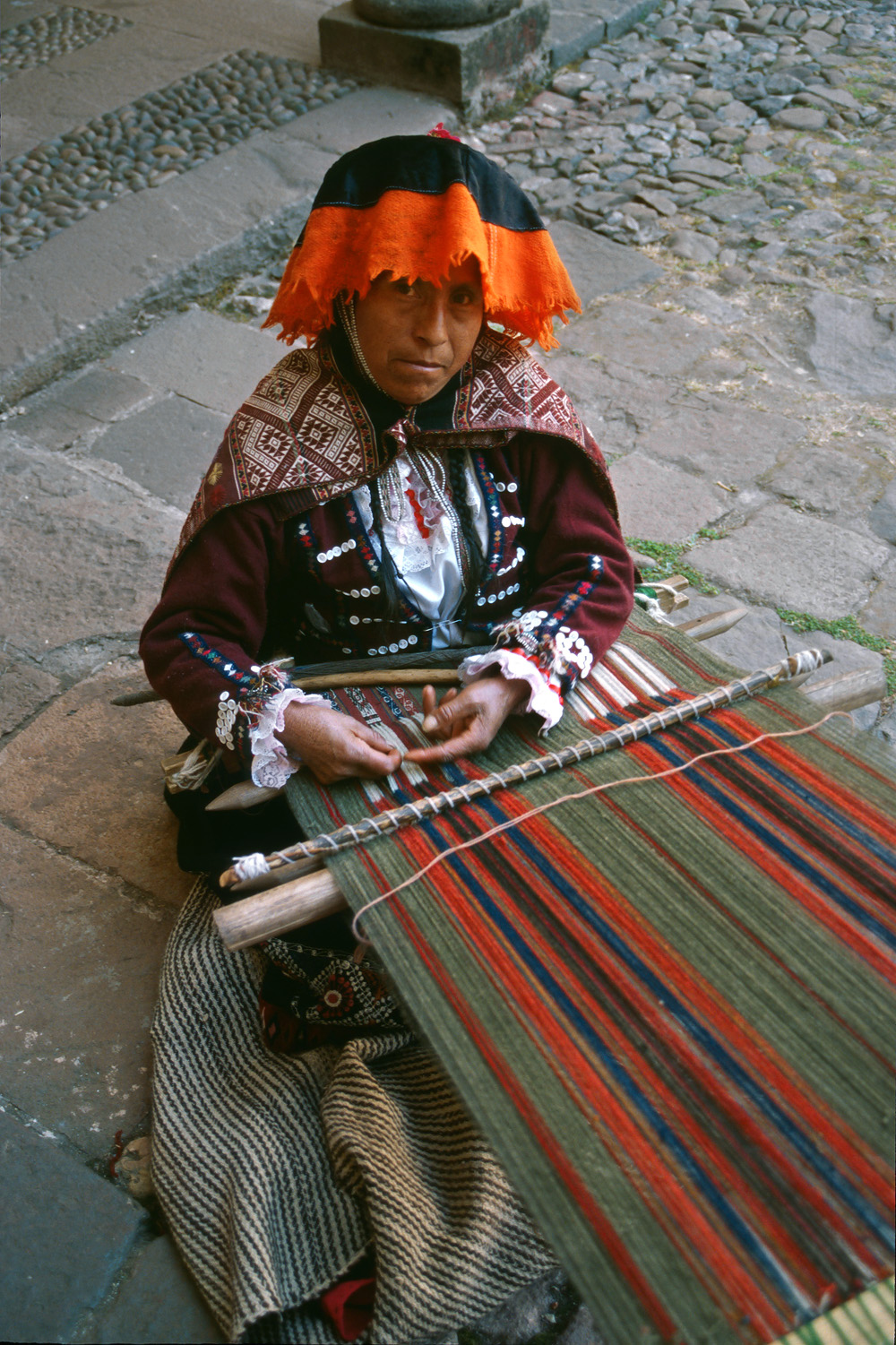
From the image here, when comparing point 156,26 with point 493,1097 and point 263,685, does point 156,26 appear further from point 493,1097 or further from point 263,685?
point 493,1097

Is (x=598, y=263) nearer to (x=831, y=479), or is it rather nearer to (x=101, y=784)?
(x=831, y=479)

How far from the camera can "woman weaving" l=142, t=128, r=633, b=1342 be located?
4.95 ft

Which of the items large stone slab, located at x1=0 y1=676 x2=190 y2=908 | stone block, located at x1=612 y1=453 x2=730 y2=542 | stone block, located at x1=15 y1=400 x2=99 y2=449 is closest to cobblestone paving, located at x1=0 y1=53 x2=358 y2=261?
stone block, located at x1=15 y1=400 x2=99 y2=449

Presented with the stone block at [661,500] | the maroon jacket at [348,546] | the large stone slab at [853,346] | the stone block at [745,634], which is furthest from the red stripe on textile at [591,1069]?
the large stone slab at [853,346]

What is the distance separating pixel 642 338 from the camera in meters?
3.93

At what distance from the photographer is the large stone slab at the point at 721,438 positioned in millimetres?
3348

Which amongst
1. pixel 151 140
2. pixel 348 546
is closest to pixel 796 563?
pixel 348 546

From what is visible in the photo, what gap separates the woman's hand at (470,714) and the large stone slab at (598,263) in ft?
9.49

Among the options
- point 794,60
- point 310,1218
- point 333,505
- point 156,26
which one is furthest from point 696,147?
point 310,1218

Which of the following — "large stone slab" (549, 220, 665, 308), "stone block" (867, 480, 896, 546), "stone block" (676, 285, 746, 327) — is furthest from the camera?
"large stone slab" (549, 220, 665, 308)

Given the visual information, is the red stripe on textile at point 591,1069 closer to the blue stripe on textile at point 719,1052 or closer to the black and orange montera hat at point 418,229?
the blue stripe on textile at point 719,1052

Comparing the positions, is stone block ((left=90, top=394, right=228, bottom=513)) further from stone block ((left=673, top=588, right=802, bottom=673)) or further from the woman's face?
the woman's face

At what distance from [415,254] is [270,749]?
758 millimetres

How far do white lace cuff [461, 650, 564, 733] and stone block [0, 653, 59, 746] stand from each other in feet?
4.53
